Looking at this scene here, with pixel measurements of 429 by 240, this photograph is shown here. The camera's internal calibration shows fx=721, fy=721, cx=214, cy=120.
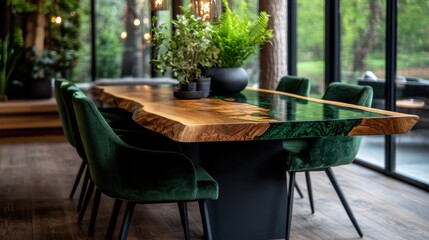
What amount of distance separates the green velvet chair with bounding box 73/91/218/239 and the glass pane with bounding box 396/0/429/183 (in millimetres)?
2642

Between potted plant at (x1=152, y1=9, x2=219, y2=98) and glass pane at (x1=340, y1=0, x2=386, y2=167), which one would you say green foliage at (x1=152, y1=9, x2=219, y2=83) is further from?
glass pane at (x1=340, y1=0, x2=386, y2=167)

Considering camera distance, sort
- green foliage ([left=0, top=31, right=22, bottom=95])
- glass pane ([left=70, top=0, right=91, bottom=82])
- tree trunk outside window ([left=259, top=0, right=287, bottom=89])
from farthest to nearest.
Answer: glass pane ([left=70, top=0, right=91, bottom=82]) → green foliage ([left=0, top=31, right=22, bottom=95]) → tree trunk outside window ([left=259, top=0, right=287, bottom=89])

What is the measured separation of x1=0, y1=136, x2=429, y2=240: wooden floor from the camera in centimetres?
419

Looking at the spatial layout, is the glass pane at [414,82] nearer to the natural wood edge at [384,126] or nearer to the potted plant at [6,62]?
the natural wood edge at [384,126]

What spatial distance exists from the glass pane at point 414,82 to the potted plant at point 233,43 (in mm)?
1331

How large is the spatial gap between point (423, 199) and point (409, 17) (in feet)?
4.68

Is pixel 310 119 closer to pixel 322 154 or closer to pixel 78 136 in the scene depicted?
pixel 322 154

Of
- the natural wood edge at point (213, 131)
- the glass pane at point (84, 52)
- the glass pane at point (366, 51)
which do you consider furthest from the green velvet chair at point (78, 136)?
the glass pane at point (84, 52)

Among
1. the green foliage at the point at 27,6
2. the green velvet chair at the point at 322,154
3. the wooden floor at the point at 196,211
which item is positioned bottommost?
the wooden floor at the point at 196,211

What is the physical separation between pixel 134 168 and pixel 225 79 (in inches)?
64.6

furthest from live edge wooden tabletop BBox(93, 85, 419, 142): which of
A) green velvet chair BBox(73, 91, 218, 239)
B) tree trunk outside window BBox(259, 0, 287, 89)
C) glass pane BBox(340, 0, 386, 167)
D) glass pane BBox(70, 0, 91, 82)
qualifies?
glass pane BBox(70, 0, 91, 82)

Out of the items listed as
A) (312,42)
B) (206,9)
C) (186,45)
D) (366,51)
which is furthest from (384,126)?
(312,42)

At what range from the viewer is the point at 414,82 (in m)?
5.45

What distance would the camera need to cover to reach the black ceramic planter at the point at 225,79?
4711 millimetres
